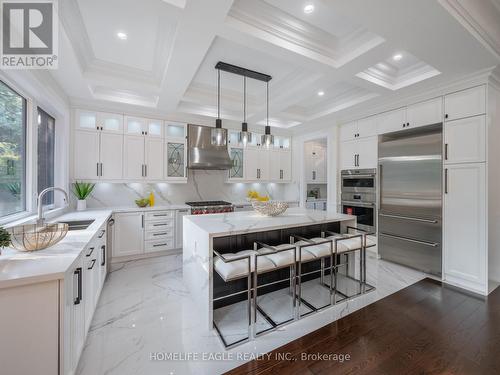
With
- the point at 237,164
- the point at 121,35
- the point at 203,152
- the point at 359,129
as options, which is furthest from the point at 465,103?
the point at 121,35

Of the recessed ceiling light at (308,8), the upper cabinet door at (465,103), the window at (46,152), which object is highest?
the recessed ceiling light at (308,8)

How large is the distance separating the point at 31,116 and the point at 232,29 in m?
2.43

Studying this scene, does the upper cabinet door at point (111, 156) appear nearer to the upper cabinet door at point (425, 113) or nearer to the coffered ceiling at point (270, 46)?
the coffered ceiling at point (270, 46)

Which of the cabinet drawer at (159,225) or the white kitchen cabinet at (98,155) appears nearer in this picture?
the white kitchen cabinet at (98,155)

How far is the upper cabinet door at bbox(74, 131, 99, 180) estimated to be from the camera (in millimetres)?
3465

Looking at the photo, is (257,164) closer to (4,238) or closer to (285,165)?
(285,165)

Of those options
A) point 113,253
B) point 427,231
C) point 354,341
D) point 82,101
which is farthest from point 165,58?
point 427,231

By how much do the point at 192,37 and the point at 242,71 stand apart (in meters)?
1.04

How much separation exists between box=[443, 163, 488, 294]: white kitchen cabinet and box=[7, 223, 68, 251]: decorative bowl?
4.17 meters

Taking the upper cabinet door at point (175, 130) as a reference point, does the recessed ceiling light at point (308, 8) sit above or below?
above

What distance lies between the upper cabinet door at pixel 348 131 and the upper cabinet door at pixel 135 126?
12.1ft

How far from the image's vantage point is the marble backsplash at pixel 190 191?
392cm

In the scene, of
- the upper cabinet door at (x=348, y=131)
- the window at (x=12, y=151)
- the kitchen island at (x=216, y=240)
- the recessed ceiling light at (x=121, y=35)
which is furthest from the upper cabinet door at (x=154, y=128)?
the upper cabinet door at (x=348, y=131)

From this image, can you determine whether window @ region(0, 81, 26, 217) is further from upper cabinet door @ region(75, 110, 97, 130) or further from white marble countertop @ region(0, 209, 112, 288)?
upper cabinet door @ region(75, 110, 97, 130)
